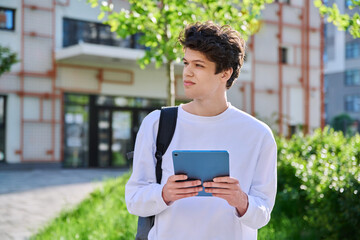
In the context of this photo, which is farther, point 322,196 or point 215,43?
point 322,196

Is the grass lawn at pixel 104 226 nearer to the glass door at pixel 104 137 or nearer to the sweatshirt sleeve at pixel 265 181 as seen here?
the sweatshirt sleeve at pixel 265 181

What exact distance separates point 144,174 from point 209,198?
313 mm

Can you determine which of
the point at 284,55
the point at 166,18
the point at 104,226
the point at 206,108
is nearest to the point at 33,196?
the point at 104,226

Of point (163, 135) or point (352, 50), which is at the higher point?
point (352, 50)

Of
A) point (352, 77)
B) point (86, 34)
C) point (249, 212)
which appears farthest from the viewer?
point (352, 77)

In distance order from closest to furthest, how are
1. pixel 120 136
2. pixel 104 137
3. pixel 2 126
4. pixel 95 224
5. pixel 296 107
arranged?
pixel 95 224, pixel 2 126, pixel 104 137, pixel 120 136, pixel 296 107

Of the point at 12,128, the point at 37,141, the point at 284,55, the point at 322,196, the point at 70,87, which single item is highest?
the point at 284,55

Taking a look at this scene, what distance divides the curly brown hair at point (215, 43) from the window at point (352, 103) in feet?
158

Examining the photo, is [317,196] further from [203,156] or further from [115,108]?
[115,108]

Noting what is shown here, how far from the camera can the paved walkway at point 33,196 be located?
6.52 metres

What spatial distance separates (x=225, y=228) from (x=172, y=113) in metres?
0.56

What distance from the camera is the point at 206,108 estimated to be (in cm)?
213

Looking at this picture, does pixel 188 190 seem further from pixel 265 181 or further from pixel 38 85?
pixel 38 85

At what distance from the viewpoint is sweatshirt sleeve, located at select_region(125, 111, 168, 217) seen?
2047 mm
